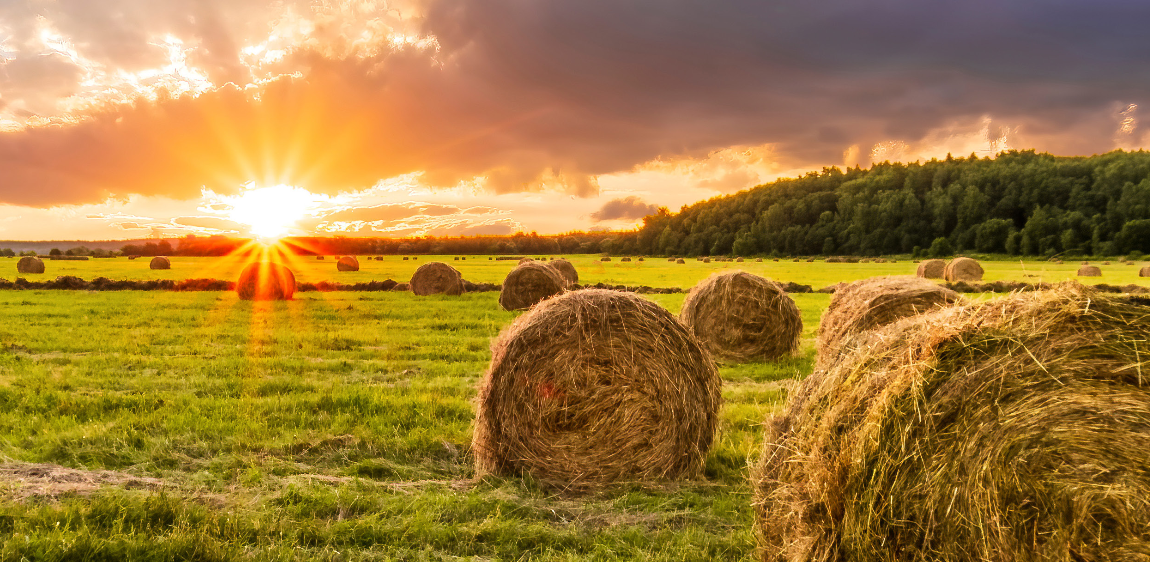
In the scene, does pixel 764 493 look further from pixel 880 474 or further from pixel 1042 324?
pixel 1042 324

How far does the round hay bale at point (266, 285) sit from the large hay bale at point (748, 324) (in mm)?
18734

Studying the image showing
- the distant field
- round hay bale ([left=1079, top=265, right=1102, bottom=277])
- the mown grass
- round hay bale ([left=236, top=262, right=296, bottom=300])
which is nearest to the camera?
the mown grass

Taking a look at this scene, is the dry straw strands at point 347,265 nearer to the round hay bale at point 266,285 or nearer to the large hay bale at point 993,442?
the round hay bale at point 266,285

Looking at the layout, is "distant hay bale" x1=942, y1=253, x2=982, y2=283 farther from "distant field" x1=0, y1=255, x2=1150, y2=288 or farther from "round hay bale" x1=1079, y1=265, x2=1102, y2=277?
"round hay bale" x1=1079, y1=265, x2=1102, y2=277

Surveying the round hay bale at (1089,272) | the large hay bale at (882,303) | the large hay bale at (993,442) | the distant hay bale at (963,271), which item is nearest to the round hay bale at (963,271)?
the distant hay bale at (963,271)

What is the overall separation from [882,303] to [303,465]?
29.0 ft

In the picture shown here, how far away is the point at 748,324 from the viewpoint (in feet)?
47.1

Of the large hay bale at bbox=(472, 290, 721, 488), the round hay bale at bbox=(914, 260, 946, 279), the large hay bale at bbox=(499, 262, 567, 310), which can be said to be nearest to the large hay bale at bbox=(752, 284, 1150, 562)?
the large hay bale at bbox=(472, 290, 721, 488)

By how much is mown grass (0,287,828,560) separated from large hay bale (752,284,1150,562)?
1.31 meters

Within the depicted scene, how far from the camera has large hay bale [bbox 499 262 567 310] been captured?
22.3 metres

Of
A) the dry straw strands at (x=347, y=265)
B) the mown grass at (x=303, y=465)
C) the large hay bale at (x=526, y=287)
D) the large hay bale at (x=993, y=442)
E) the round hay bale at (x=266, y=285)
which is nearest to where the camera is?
the large hay bale at (x=993, y=442)

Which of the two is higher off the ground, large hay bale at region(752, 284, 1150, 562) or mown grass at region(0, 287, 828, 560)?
large hay bale at region(752, 284, 1150, 562)

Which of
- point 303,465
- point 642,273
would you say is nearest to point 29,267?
point 642,273

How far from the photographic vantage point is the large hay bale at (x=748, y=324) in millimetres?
14312
